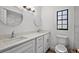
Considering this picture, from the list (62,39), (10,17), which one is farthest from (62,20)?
(10,17)

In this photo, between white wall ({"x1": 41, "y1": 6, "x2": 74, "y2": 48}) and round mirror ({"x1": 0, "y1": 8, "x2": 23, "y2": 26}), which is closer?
round mirror ({"x1": 0, "y1": 8, "x2": 23, "y2": 26})

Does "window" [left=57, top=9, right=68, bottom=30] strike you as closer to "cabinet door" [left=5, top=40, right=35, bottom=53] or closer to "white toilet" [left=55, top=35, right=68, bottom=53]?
"white toilet" [left=55, top=35, right=68, bottom=53]

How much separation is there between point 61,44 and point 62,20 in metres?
0.50

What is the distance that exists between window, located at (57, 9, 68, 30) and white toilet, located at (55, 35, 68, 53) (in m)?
0.19

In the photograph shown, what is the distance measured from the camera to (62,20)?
1350 mm

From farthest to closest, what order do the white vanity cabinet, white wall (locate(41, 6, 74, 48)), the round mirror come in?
white wall (locate(41, 6, 74, 48)) < the round mirror < the white vanity cabinet

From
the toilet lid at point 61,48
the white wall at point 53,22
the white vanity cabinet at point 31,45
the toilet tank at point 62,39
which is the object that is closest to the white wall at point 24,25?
the white wall at point 53,22

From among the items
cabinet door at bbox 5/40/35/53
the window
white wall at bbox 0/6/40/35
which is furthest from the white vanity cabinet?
white wall at bbox 0/6/40/35

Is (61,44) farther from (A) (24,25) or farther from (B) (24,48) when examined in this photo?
(A) (24,25)

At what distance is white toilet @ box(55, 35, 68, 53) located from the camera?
1.38 m

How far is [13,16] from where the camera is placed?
1.45m

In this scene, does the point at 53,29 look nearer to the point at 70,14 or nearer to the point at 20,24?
the point at 70,14

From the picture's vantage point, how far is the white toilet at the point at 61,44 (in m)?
1.38
